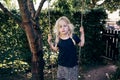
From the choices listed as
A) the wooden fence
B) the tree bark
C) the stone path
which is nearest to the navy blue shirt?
the tree bark

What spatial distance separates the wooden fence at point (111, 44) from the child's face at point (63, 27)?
18.9 feet

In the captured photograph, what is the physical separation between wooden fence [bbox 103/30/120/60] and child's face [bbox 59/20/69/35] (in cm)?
577

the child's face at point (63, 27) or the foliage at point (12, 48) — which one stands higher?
the child's face at point (63, 27)

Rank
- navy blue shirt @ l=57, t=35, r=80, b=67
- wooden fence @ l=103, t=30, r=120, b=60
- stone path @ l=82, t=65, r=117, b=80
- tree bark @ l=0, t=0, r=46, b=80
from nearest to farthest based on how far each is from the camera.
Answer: navy blue shirt @ l=57, t=35, r=80, b=67 < tree bark @ l=0, t=0, r=46, b=80 < stone path @ l=82, t=65, r=117, b=80 < wooden fence @ l=103, t=30, r=120, b=60

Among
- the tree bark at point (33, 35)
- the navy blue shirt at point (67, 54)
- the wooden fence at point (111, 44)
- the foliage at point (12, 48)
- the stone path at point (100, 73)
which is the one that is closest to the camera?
the navy blue shirt at point (67, 54)

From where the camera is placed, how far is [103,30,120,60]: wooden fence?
1066cm

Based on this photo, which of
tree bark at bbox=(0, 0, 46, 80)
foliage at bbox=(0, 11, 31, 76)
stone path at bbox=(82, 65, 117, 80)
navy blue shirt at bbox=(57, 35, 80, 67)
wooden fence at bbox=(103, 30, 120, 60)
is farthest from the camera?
wooden fence at bbox=(103, 30, 120, 60)

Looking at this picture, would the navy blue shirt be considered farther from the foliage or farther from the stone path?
the foliage

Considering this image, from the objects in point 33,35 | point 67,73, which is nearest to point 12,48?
point 33,35

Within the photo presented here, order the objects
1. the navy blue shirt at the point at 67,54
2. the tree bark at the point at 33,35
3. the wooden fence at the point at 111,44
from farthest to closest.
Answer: the wooden fence at the point at 111,44, the tree bark at the point at 33,35, the navy blue shirt at the point at 67,54

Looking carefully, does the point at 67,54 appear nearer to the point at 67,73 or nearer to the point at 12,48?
the point at 67,73

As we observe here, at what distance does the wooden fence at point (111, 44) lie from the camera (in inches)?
420

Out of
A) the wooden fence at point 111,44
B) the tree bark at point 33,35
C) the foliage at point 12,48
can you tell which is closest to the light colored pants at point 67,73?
the tree bark at point 33,35

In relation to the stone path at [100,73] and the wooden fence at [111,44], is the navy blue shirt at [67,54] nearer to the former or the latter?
the stone path at [100,73]
